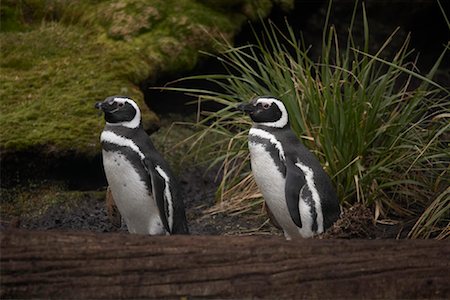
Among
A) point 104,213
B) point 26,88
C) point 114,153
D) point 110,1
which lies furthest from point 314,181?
point 110,1

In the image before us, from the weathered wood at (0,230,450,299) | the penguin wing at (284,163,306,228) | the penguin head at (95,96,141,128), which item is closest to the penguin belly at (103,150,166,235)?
the penguin head at (95,96,141,128)

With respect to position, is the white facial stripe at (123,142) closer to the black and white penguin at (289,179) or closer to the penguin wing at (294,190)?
the black and white penguin at (289,179)

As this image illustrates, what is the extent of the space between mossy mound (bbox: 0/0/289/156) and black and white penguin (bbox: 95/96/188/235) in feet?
5.06

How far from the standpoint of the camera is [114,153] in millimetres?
4234

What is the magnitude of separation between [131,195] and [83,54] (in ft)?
8.28

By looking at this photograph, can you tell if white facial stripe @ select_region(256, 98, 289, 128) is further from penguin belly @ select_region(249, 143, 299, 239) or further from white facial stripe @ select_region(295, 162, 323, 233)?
white facial stripe @ select_region(295, 162, 323, 233)

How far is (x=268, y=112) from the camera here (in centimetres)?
435

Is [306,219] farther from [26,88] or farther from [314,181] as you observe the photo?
[26,88]

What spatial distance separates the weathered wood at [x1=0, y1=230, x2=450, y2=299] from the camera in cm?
320

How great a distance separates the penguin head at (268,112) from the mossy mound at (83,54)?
1696 millimetres

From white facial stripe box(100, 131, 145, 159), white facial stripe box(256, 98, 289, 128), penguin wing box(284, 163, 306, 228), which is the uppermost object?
white facial stripe box(256, 98, 289, 128)

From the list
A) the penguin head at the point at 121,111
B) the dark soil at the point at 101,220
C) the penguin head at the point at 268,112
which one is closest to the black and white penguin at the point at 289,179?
the penguin head at the point at 268,112

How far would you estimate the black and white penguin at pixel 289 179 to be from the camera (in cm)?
415

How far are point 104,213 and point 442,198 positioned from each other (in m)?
1.93
